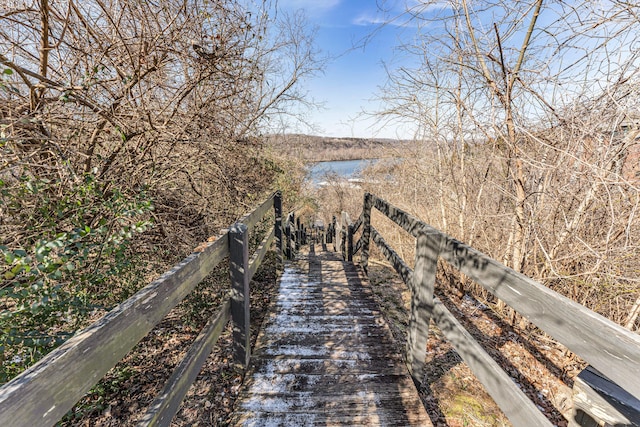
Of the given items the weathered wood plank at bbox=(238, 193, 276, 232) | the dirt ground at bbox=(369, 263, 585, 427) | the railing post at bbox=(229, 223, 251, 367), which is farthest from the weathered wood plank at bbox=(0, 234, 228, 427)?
the dirt ground at bbox=(369, 263, 585, 427)

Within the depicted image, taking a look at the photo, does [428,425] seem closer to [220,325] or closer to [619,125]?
[220,325]

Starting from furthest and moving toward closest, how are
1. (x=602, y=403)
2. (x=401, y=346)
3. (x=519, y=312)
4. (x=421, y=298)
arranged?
(x=401, y=346) < (x=421, y=298) < (x=519, y=312) < (x=602, y=403)

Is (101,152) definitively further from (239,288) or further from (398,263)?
(398,263)

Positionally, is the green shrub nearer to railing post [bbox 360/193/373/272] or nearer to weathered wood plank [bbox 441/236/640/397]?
weathered wood plank [bbox 441/236/640/397]

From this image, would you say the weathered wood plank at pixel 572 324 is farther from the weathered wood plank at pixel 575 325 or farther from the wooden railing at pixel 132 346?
the wooden railing at pixel 132 346

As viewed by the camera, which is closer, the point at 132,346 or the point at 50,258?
the point at 132,346

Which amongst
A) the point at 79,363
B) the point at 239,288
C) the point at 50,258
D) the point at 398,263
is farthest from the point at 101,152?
the point at 398,263

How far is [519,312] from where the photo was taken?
1195 mm

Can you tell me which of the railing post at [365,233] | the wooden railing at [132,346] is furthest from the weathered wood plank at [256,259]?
the railing post at [365,233]

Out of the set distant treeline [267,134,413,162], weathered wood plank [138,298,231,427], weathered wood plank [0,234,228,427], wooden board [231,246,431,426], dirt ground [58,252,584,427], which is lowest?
dirt ground [58,252,584,427]

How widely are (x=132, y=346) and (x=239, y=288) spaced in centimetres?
102

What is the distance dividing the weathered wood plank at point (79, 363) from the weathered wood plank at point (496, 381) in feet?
5.12

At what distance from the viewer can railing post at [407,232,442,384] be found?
6.15 ft

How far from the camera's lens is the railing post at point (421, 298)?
6.15ft
